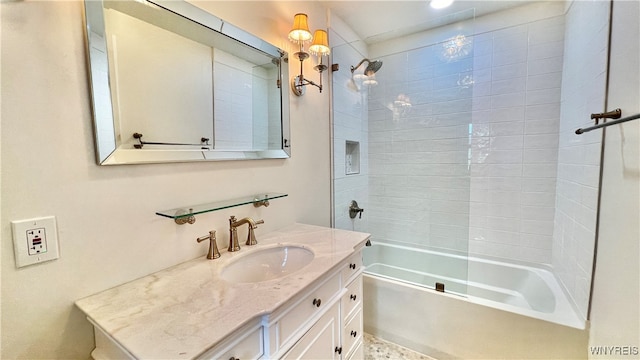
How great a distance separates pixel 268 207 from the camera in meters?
1.49

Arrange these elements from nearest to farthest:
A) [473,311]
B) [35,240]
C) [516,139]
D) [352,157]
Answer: [35,240] < [473,311] < [516,139] < [352,157]

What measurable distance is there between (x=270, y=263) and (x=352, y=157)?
150 cm

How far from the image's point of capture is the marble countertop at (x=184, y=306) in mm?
598

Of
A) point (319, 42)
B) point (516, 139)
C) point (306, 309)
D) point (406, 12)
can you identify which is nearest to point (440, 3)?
point (406, 12)

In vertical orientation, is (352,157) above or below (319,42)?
below

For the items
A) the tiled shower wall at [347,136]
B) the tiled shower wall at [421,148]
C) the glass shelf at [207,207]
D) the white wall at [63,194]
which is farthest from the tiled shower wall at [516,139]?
the white wall at [63,194]

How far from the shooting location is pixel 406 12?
6.80 feet

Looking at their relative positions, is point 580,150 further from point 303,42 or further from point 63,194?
point 63,194

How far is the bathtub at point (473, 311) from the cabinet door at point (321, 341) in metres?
0.75

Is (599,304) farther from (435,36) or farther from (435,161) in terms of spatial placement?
(435,36)

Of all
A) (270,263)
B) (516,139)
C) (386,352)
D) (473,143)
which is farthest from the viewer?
(473,143)

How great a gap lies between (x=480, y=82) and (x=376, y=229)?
1.61m

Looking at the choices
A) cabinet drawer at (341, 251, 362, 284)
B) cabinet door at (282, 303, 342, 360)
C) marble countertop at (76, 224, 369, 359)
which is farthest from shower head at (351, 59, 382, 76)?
cabinet door at (282, 303, 342, 360)

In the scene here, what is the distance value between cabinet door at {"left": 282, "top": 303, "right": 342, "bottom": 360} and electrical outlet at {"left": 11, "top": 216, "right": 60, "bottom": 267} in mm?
752
